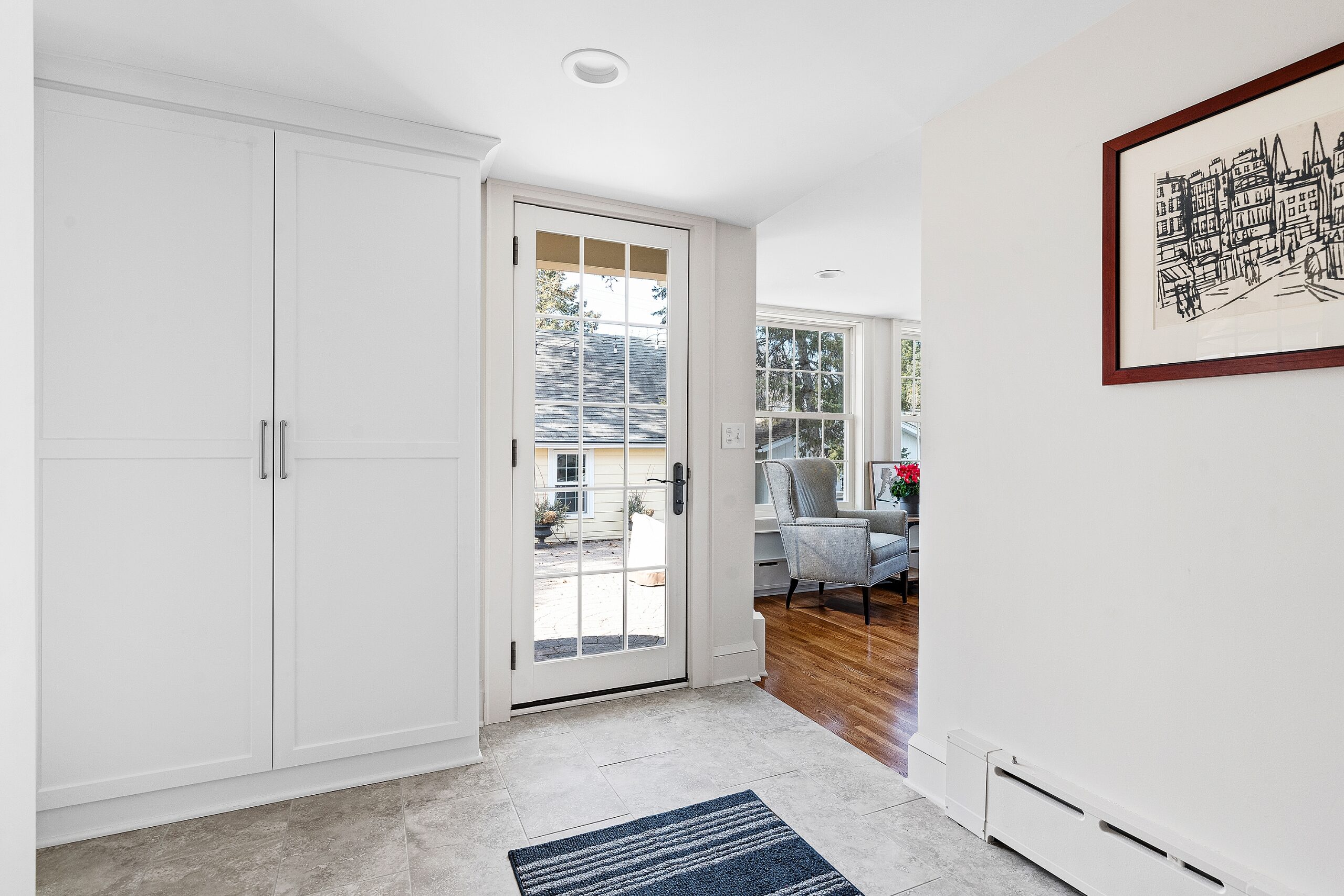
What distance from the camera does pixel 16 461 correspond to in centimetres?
41

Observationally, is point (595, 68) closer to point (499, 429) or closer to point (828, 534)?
point (499, 429)

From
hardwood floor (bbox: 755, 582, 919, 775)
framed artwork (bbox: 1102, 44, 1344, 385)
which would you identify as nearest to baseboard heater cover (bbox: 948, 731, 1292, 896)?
hardwood floor (bbox: 755, 582, 919, 775)

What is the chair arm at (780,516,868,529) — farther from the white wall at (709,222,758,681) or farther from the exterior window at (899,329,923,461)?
the exterior window at (899,329,923,461)

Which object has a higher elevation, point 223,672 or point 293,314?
point 293,314

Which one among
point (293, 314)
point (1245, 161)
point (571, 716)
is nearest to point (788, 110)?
point (1245, 161)

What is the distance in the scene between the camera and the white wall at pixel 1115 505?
1.34m

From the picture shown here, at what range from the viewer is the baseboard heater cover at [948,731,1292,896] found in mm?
1439

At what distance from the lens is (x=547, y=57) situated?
1.90 metres

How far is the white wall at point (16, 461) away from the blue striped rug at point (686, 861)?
5.08 feet

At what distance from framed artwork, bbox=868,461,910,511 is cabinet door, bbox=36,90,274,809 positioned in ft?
15.2

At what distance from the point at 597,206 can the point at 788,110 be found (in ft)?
3.39

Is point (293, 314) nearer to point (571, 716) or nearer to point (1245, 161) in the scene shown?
point (571, 716)

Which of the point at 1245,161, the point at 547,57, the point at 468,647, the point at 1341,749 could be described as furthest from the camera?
the point at 468,647

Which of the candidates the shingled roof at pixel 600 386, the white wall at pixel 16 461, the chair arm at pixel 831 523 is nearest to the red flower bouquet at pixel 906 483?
the chair arm at pixel 831 523
